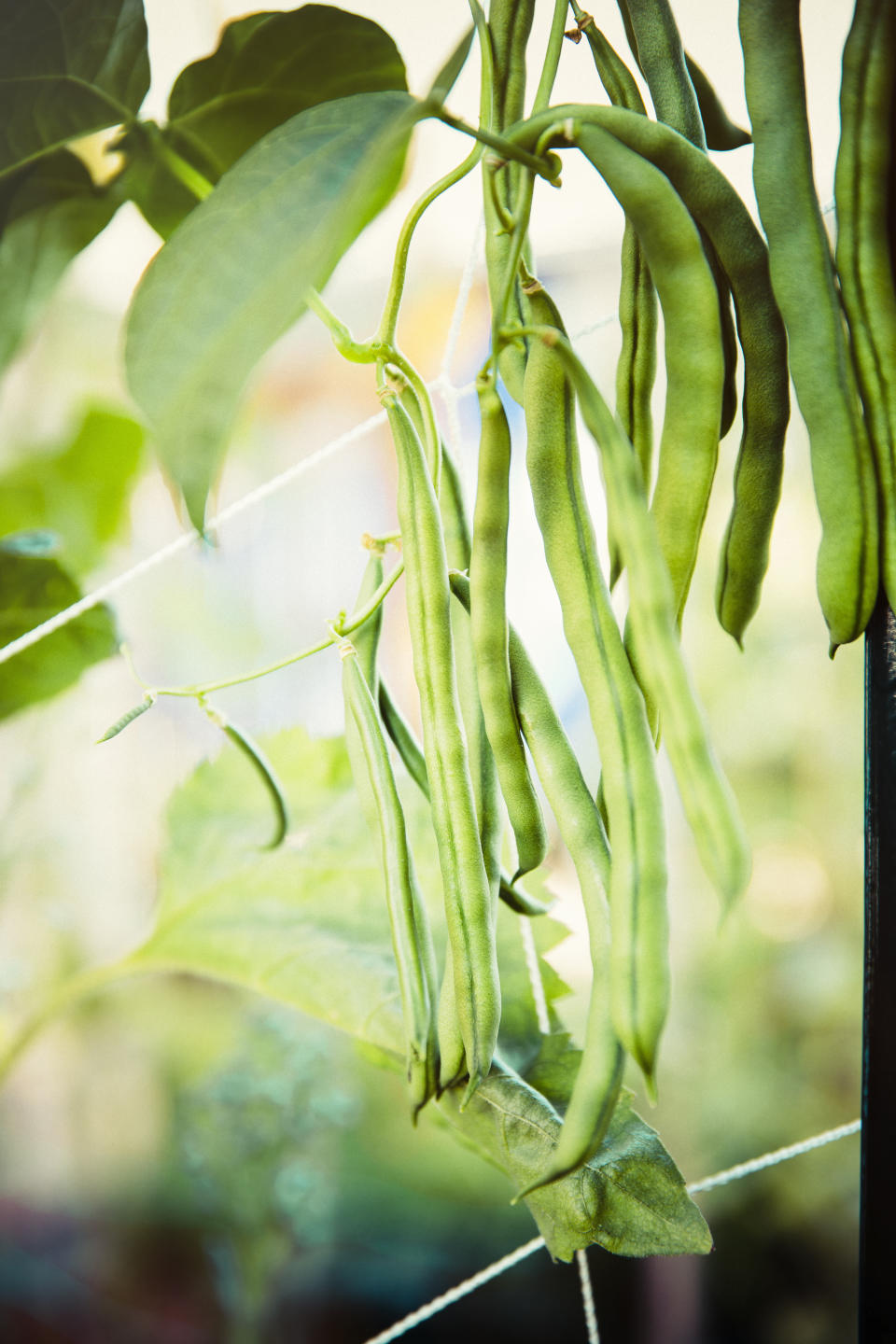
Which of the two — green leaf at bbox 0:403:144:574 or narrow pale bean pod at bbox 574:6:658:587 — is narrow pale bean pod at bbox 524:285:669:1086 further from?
green leaf at bbox 0:403:144:574

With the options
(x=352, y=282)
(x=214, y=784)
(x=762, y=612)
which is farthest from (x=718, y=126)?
(x=762, y=612)

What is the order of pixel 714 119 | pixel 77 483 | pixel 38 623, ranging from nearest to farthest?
pixel 714 119 → pixel 38 623 → pixel 77 483

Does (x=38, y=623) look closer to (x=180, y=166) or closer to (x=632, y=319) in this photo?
(x=180, y=166)

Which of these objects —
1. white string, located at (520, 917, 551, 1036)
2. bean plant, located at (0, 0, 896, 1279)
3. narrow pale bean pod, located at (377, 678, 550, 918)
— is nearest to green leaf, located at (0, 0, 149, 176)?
bean plant, located at (0, 0, 896, 1279)

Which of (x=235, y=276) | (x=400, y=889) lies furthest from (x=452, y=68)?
(x=400, y=889)

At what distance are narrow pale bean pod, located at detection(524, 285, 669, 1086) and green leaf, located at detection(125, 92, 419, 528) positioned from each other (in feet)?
0.19

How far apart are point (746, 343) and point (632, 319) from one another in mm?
32

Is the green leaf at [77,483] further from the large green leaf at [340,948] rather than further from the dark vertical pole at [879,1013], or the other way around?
the dark vertical pole at [879,1013]

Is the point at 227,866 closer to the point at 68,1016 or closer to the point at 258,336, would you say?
the point at 258,336

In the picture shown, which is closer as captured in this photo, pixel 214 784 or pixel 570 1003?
pixel 214 784

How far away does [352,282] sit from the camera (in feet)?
2.73

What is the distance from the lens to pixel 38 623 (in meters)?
0.41

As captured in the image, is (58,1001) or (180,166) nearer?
(180,166)

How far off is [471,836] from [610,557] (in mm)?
89
